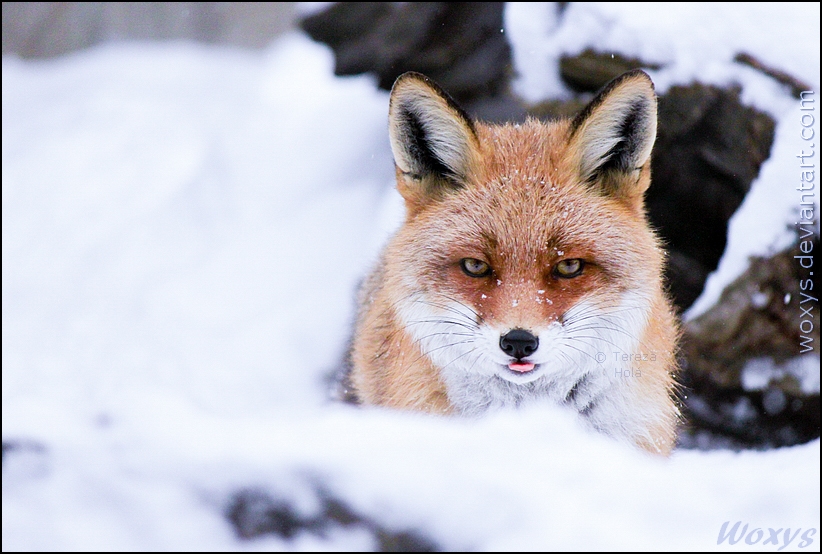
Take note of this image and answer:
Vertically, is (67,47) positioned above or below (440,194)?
above

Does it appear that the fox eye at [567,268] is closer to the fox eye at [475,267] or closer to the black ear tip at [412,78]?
the fox eye at [475,267]

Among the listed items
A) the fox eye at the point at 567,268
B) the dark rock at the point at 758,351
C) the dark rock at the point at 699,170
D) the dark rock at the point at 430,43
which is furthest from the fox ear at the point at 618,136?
the dark rock at the point at 430,43

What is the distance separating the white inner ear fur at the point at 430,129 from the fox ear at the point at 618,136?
374 millimetres

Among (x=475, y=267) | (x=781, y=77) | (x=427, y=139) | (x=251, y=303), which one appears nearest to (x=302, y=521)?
(x=475, y=267)

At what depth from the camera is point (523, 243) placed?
2.19 m

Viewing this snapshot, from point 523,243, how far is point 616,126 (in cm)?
56

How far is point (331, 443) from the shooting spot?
2123 mm

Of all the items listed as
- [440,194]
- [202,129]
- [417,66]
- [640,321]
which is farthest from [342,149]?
[640,321]

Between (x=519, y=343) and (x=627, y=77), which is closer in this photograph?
(x=519, y=343)

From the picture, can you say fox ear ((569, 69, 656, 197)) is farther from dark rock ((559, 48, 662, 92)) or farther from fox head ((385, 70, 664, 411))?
dark rock ((559, 48, 662, 92))

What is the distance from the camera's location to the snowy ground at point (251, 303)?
1997 millimetres

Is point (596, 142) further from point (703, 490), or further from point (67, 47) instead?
point (67, 47)

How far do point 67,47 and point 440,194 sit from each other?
7.64 m

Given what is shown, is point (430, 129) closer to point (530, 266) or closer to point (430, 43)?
point (530, 266)
